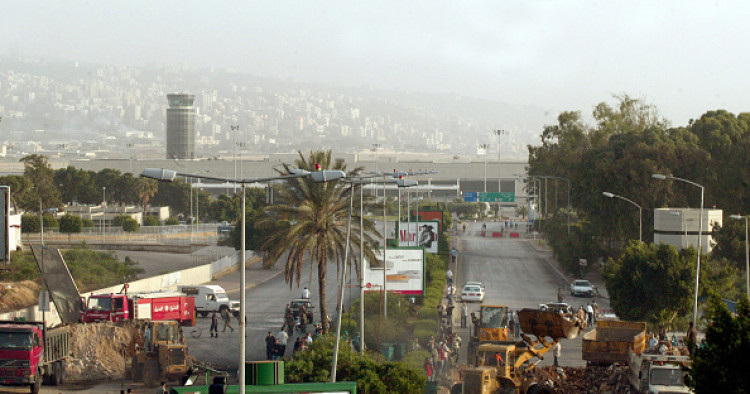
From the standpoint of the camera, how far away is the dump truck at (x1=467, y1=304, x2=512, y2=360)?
29250 mm

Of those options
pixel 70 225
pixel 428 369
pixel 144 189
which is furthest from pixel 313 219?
pixel 144 189

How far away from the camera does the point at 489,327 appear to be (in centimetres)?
3034

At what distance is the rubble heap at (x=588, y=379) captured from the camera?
79.2 ft

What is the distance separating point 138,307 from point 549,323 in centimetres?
1562

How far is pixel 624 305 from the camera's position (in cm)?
3619

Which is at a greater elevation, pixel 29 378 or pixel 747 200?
pixel 747 200

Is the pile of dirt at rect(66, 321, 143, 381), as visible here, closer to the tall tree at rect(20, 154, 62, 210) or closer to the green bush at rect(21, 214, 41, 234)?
the green bush at rect(21, 214, 41, 234)

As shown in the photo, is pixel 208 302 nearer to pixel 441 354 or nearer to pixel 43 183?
pixel 441 354

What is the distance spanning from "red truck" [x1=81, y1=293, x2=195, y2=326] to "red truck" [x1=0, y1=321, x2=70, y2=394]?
7.11 metres

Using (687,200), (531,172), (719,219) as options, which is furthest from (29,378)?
(531,172)

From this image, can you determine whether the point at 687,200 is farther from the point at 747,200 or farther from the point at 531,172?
the point at 531,172

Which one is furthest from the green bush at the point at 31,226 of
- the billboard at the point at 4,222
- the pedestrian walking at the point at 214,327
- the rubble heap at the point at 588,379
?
the rubble heap at the point at 588,379

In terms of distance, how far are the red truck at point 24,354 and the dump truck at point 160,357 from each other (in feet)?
9.04

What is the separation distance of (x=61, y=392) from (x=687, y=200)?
46.3 metres
